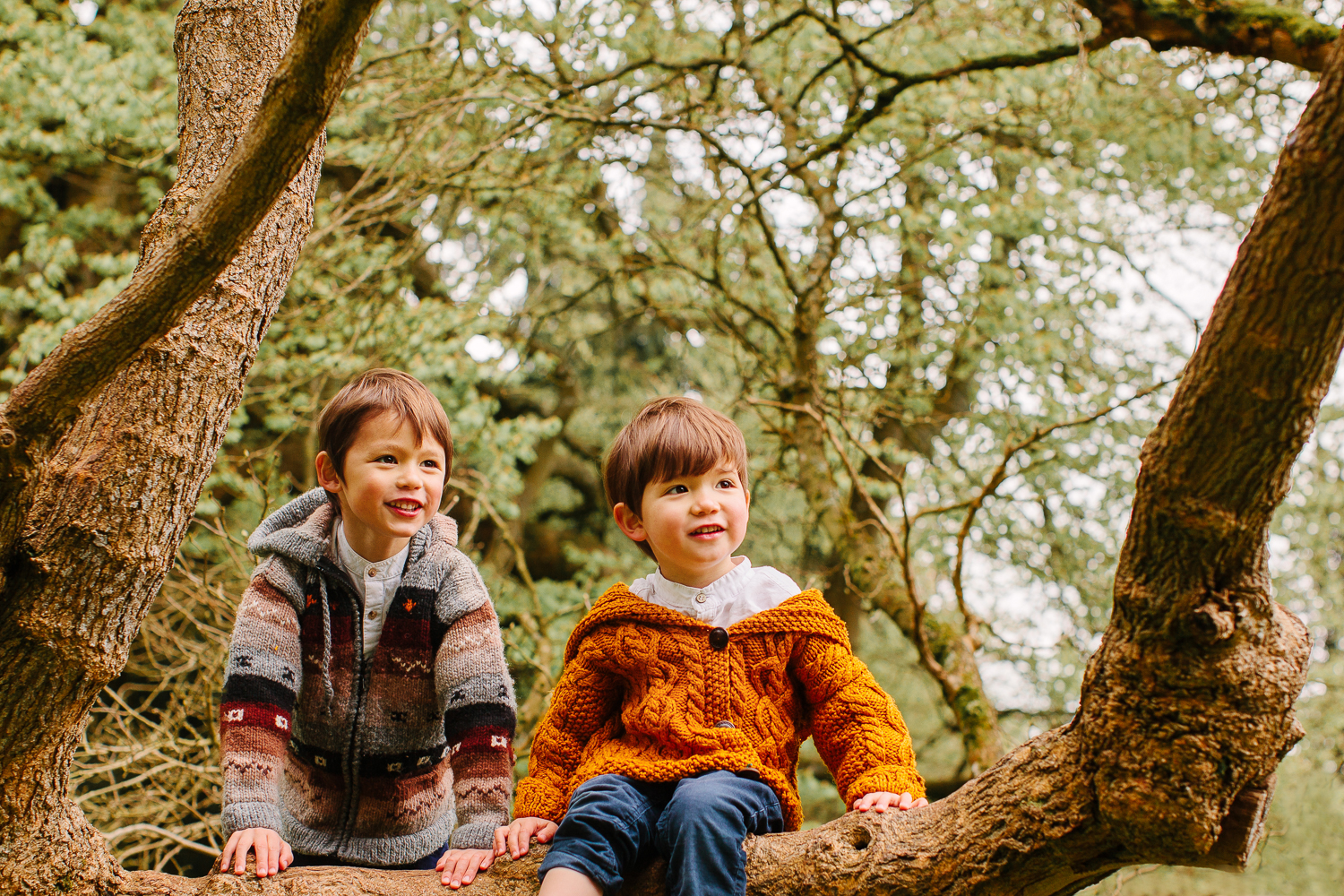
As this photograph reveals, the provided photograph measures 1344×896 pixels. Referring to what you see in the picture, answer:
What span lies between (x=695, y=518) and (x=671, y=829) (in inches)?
24.8

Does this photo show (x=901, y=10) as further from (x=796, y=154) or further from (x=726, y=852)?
(x=726, y=852)

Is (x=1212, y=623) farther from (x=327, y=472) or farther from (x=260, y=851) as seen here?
(x=327, y=472)

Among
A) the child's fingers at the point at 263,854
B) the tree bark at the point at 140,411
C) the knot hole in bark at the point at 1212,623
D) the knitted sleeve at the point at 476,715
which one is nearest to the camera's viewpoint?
the knot hole in bark at the point at 1212,623

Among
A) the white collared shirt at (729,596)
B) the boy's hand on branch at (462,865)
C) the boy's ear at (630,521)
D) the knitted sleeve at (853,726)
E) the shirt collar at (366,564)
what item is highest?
the boy's ear at (630,521)

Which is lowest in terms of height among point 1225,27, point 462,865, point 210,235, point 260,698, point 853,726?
point 462,865

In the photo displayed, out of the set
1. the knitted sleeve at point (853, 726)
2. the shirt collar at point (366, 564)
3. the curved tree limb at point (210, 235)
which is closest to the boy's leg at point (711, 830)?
the knitted sleeve at point (853, 726)

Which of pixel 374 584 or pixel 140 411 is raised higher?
pixel 140 411

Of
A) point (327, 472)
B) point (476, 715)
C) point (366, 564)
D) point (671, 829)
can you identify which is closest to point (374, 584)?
point (366, 564)

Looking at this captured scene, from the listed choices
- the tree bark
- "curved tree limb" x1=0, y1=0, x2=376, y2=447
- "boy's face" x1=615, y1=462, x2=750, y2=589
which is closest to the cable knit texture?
"boy's face" x1=615, y1=462, x2=750, y2=589

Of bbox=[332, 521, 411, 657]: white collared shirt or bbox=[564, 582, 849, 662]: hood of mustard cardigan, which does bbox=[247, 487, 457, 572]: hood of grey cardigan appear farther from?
bbox=[564, 582, 849, 662]: hood of mustard cardigan

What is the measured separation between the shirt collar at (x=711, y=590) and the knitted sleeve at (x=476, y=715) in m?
0.39

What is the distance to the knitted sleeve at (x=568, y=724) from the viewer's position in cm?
194

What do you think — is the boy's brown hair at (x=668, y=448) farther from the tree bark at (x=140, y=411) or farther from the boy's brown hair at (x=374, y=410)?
the tree bark at (x=140, y=411)

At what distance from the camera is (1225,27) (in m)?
2.96
